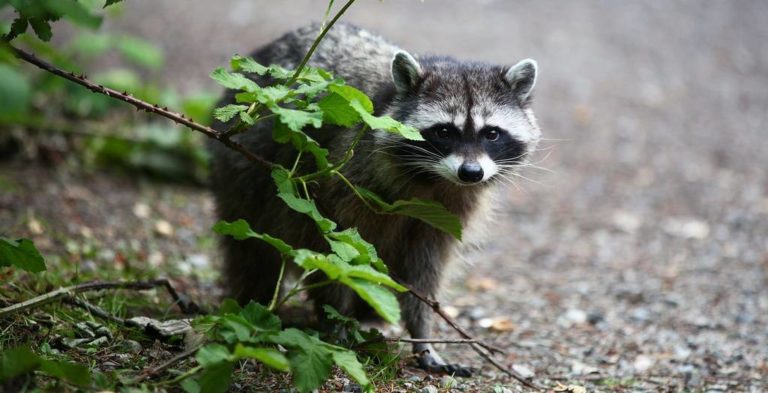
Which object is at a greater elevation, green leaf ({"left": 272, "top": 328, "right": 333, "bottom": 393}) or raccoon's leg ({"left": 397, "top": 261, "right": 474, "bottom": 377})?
raccoon's leg ({"left": 397, "top": 261, "right": 474, "bottom": 377})

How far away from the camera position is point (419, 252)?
4.77 meters

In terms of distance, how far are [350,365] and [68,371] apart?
0.97 m

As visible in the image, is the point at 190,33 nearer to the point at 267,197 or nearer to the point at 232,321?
the point at 267,197

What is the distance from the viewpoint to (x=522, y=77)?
4641 millimetres

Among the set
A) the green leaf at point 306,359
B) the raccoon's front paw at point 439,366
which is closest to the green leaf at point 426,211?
the raccoon's front paw at point 439,366

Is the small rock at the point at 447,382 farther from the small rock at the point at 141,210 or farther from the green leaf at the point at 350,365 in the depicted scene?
the small rock at the point at 141,210

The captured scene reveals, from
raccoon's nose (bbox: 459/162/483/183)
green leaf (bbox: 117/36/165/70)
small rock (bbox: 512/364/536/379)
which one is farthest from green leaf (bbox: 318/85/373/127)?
green leaf (bbox: 117/36/165/70)

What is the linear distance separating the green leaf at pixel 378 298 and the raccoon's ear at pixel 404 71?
5.56 ft

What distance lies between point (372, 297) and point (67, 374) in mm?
1067

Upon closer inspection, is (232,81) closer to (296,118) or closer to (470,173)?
(296,118)

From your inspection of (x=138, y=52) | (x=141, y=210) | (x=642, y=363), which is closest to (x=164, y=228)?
(x=141, y=210)

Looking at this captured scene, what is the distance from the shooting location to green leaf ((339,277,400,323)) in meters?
2.90

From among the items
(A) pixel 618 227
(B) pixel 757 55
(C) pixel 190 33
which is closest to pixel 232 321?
(A) pixel 618 227

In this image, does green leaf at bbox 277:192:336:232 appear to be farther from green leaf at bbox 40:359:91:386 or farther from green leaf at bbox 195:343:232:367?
green leaf at bbox 40:359:91:386
